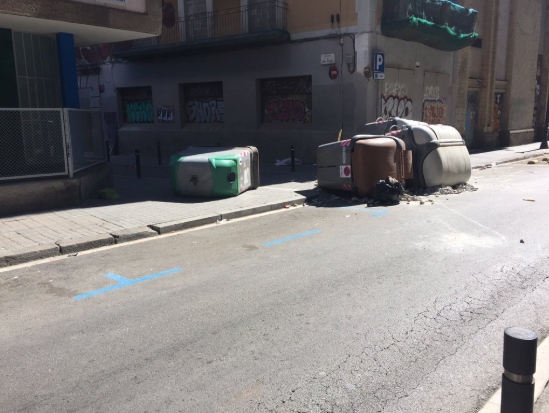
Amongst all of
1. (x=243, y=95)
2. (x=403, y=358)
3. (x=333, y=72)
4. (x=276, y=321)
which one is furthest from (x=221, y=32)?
(x=403, y=358)

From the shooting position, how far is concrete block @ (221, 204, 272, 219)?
31.8 ft

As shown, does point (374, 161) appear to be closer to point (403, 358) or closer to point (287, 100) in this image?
point (403, 358)

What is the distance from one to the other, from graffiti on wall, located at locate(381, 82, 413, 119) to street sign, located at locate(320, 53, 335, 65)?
222 centimetres

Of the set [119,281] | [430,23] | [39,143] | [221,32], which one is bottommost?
[119,281]

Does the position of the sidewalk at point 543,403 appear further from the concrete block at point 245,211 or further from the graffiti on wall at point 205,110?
the graffiti on wall at point 205,110

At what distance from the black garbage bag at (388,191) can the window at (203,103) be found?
12055 mm

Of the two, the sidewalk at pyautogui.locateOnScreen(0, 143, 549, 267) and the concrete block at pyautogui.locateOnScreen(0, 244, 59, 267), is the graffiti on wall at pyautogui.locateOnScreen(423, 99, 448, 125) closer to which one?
the sidewalk at pyautogui.locateOnScreen(0, 143, 549, 267)

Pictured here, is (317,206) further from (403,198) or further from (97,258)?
(97,258)

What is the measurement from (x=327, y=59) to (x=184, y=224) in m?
10.9

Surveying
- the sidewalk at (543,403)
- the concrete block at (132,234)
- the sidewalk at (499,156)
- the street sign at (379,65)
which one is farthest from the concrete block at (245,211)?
the sidewalk at (499,156)

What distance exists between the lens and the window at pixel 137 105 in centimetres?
2398

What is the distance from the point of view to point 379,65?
16.8 metres

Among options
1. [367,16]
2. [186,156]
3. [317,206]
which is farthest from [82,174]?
[367,16]

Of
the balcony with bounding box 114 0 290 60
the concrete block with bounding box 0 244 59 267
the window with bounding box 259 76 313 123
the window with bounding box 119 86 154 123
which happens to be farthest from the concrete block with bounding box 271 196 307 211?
the window with bounding box 119 86 154 123
